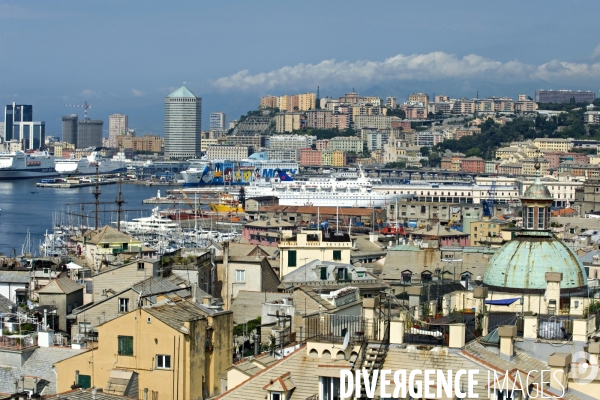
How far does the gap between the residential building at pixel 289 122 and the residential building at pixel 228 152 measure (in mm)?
12577

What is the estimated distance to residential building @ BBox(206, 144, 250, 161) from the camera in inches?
4026

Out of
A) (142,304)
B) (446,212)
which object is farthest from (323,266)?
(446,212)

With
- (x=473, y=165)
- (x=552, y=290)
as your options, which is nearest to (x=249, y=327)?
(x=552, y=290)

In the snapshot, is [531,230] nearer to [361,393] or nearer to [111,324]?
[111,324]

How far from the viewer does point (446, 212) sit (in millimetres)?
39344

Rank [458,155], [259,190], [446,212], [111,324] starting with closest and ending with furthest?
1. [111,324]
2. [446,212]
3. [259,190]
4. [458,155]

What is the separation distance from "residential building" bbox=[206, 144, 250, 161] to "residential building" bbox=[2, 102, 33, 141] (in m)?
57.1

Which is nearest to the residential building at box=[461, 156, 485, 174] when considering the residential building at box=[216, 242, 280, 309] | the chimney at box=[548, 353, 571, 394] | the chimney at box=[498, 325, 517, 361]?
the residential building at box=[216, 242, 280, 309]

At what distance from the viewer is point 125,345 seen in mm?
6328

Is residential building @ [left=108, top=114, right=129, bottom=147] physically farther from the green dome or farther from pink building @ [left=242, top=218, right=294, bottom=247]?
the green dome

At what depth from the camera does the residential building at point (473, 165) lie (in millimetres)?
80312

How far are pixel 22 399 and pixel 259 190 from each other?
51.0m

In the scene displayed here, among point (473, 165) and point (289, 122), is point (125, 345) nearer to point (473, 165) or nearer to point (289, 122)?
point (473, 165)

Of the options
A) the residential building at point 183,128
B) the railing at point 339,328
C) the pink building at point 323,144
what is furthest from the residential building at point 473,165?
the railing at point 339,328
